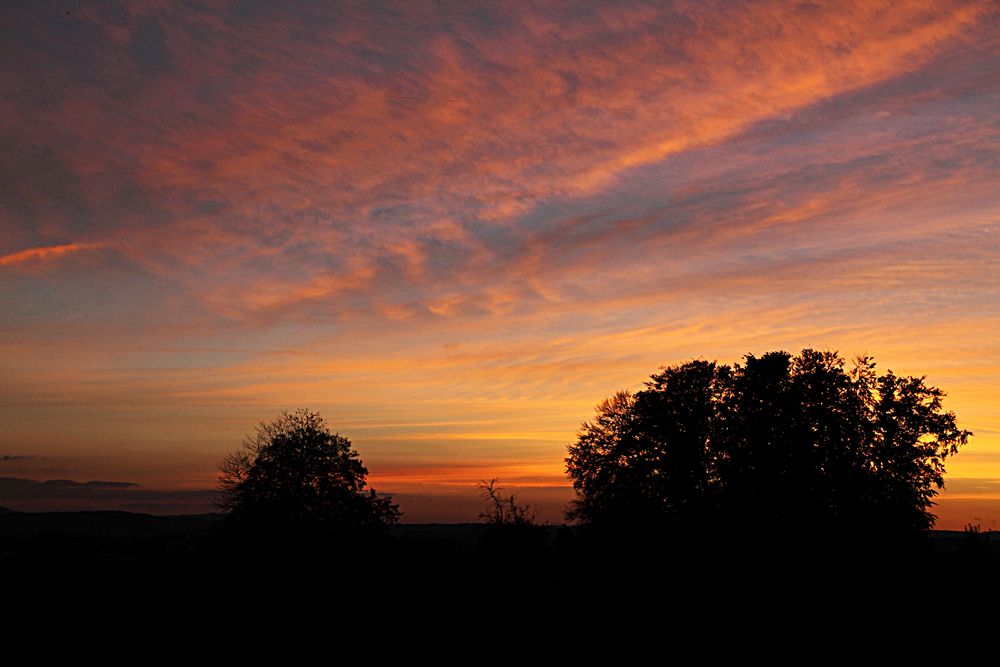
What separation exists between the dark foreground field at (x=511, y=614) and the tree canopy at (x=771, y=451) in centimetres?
225

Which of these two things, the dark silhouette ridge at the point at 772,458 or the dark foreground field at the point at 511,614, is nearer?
the dark foreground field at the point at 511,614

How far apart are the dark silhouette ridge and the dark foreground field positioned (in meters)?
→ 1.66

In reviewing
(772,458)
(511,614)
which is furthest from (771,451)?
(511,614)

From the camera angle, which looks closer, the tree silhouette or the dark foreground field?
the dark foreground field

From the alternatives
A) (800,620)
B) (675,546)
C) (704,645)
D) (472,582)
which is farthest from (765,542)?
(704,645)

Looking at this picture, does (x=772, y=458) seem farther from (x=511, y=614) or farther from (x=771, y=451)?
(x=511, y=614)

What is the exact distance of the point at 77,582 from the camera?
3722cm

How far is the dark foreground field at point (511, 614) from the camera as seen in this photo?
23234 mm

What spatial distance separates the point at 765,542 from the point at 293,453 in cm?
3468

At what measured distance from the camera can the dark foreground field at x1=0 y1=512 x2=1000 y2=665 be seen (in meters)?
23.2

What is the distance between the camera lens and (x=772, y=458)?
49719mm

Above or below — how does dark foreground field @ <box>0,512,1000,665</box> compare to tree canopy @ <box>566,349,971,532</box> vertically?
below

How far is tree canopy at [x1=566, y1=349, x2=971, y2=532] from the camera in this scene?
4809 cm

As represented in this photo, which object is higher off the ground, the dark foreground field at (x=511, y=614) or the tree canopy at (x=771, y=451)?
the tree canopy at (x=771, y=451)
